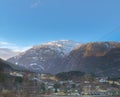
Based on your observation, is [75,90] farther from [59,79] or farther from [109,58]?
[109,58]

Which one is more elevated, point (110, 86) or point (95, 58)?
point (95, 58)

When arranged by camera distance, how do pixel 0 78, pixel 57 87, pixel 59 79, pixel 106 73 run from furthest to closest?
pixel 106 73 → pixel 59 79 → pixel 57 87 → pixel 0 78

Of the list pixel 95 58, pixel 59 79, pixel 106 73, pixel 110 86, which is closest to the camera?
pixel 110 86

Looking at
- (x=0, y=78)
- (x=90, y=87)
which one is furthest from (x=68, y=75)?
(x=0, y=78)

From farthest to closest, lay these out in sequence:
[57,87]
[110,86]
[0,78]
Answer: [110,86]
[57,87]
[0,78]

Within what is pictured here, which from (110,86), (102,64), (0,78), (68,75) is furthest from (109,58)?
(0,78)

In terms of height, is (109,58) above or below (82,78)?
above

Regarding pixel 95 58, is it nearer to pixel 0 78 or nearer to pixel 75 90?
pixel 75 90

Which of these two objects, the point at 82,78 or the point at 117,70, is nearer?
the point at 82,78

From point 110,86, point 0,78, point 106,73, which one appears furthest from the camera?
point 106,73

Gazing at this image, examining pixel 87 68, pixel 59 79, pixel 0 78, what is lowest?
pixel 0 78
